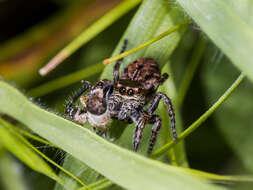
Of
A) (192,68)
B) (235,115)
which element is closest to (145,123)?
(192,68)

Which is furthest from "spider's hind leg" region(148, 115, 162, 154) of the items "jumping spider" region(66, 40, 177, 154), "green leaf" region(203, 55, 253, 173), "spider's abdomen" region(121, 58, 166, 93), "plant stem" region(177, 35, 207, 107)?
"green leaf" region(203, 55, 253, 173)

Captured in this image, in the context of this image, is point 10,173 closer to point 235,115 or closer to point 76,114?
point 76,114

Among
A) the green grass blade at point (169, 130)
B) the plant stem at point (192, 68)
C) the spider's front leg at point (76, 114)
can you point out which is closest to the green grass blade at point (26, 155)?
the spider's front leg at point (76, 114)

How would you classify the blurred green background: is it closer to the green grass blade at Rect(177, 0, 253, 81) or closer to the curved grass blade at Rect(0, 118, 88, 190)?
the curved grass blade at Rect(0, 118, 88, 190)

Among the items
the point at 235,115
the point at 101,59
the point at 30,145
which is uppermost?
the point at 30,145

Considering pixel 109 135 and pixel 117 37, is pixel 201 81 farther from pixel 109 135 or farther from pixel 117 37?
pixel 109 135

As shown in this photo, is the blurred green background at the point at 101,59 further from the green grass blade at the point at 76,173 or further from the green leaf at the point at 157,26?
the green grass blade at the point at 76,173

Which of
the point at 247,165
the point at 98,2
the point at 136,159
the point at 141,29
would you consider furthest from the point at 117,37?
the point at 136,159
